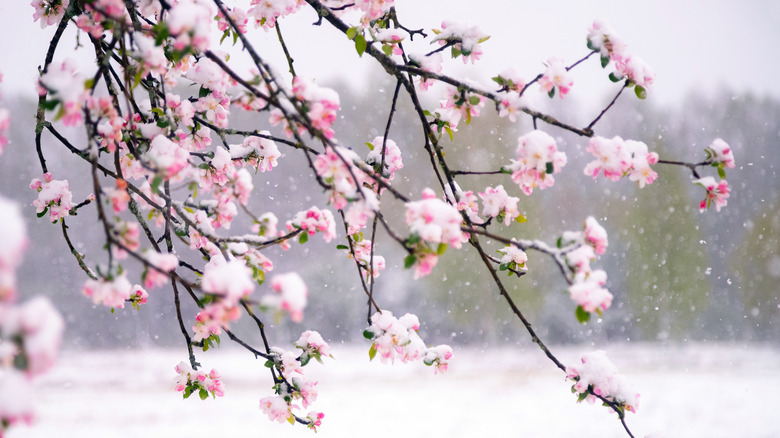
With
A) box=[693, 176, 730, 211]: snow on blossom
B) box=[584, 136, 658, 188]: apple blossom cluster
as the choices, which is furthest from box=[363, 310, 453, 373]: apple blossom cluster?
box=[693, 176, 730, 211]: snow on blossom

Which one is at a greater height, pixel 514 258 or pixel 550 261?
pixel 550 261

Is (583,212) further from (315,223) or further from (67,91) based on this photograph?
(67,91)

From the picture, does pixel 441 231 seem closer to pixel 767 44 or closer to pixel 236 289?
pixel 236 289

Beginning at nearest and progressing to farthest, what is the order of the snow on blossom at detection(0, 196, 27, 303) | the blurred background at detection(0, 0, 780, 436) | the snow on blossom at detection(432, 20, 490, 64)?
the snow on blossom at detection(0, 196, 27, 303) < the snow on blossom at detection(432, 20, 490, 64) < the blurred background at detection(0, 0, 780, 436)

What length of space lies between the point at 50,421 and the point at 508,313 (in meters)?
4.10

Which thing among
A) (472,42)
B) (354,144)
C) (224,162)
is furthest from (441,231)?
(354,144)

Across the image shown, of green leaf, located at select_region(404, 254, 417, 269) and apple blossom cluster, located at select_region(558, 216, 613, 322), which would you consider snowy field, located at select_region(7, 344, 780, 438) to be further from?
green leaf, located at select_region(404, 254, 417, 269)

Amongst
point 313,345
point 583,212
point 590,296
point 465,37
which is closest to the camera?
point 590,296

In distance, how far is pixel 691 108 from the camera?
18.9ft

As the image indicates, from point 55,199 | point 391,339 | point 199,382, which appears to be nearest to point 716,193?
point 391,339

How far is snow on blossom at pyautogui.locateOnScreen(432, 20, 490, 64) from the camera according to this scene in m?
0.92

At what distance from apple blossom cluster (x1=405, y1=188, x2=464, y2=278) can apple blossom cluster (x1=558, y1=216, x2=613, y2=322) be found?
5.9 inches

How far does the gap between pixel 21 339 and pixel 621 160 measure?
2.52 ft

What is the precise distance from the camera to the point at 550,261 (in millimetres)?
5684
